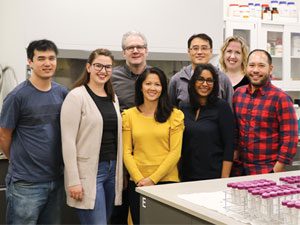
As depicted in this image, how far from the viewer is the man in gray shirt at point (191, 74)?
268 centimetres

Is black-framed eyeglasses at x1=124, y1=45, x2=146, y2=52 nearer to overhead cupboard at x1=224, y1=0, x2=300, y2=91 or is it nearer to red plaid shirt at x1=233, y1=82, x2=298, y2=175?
red plaid shirt at x1=233, y1=82, x2=298, y2=175

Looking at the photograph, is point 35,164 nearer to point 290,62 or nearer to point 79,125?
point 79,125

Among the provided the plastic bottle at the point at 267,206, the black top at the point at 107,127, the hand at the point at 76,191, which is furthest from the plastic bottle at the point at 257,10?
the plastic bottle at the point at 267,206

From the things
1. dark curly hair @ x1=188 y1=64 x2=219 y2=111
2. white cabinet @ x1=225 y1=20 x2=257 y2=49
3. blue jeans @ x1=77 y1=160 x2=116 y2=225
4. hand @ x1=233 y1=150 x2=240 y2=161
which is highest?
white cabinet @ x1=225 y1=20 x2=257 y2=49

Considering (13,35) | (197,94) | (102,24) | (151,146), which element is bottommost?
(151,146)

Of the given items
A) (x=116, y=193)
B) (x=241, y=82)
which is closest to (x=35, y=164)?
(x=116, y=193)

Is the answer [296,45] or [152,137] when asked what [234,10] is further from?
[152,137]

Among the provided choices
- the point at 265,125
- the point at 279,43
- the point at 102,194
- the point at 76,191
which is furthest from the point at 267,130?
the point at 279,43

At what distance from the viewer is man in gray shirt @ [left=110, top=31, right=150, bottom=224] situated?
259 cm

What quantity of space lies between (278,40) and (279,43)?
3cm

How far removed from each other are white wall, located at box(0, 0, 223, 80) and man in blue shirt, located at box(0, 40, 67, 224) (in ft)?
2.89

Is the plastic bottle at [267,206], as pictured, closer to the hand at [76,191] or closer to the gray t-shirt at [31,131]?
the hand at [76,191]

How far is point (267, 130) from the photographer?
8.00ft

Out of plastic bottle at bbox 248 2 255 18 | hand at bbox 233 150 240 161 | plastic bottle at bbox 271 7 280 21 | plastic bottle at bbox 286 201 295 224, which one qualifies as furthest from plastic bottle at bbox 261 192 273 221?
plastic bottle at bbox 271 7 280 21
